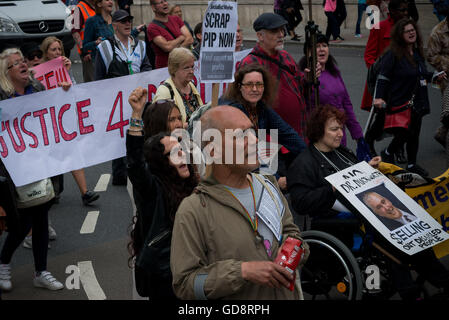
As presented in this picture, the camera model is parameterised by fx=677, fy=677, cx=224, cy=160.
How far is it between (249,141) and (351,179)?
187cm

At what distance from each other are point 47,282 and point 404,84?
4380mm

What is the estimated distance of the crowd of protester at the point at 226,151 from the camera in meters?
2.70

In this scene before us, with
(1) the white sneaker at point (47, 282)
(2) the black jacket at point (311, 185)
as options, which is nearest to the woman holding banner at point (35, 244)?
(1) the white sneaker at point (47, 282)

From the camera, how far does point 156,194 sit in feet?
10.9

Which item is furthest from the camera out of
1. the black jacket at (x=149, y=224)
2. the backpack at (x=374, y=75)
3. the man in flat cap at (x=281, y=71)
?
the backpack at (x=374, y=75)

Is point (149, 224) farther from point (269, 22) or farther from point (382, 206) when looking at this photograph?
point (269, 22)

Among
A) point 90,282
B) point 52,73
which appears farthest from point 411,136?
point 90,282

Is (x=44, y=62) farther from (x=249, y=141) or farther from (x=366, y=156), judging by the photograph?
(x=249, y=141)

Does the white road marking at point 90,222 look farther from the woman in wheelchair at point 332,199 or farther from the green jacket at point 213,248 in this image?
the green jacket at point 213,248

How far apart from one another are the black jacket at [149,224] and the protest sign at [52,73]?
3479 millimetres

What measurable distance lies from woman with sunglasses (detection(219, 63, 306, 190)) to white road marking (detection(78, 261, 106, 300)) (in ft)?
5.65

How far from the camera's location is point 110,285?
527 cm

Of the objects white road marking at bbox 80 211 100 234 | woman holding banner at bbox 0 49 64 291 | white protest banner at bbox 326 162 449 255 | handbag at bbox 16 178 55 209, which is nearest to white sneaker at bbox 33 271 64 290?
woman holding banner at bbox 0 49 64 291
